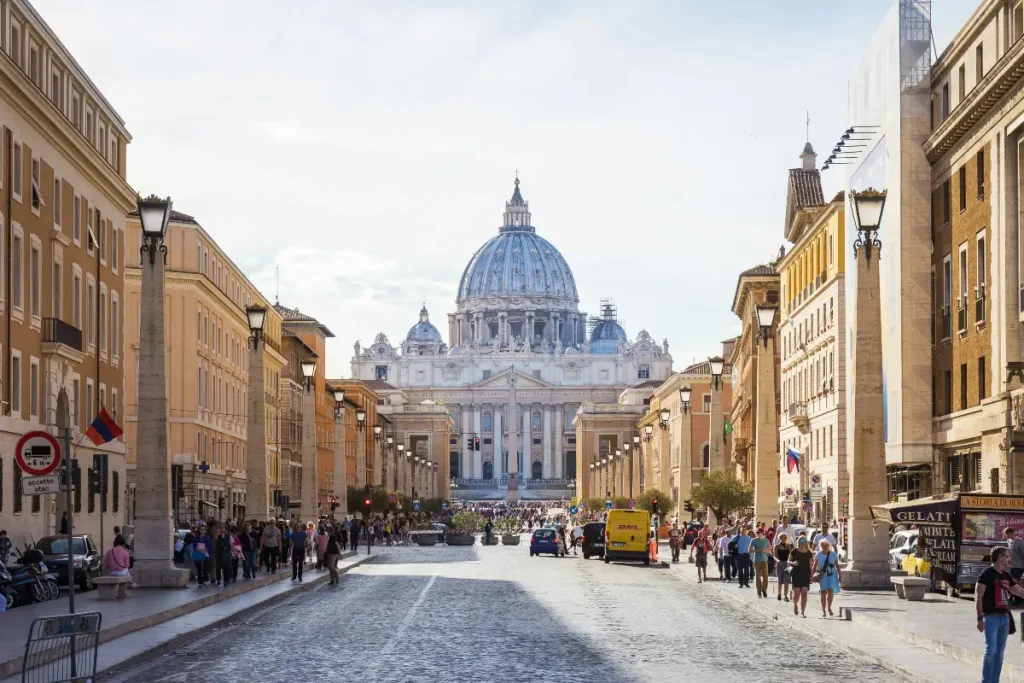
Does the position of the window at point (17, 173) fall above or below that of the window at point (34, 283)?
above

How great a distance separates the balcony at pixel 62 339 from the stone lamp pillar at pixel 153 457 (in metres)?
9.96

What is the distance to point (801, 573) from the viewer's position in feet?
102

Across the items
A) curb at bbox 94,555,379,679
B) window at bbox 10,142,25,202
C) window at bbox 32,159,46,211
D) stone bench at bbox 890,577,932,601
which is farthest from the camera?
window at bbox 32,159,46,211

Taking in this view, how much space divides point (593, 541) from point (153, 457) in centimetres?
3743

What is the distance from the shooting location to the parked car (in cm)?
7456

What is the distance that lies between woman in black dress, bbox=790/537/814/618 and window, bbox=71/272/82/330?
25297mm

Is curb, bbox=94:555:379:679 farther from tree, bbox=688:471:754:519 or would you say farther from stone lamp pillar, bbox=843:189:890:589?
tree, bbox=688:471:754:519

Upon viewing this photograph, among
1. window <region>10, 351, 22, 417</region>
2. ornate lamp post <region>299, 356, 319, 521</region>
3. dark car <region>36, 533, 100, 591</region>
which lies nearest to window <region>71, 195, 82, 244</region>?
window <region>10, 351, 22, 417</region>

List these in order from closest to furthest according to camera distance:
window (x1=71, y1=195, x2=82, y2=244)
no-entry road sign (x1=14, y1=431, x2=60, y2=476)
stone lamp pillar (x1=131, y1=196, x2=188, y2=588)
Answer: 1. no-entry road sign (x1=14, y1=431, x2=60, y2=476)
2. stone lamp pillar (x1=131, y1=196, x2=188, y2=588)
3. window (x1=71, y1=195, x2=82, y2=244)

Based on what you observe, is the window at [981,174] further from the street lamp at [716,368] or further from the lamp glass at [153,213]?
the lamp glass at [153,213]

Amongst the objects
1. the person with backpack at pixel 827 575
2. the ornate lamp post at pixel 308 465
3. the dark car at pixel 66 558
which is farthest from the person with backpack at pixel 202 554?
the ornate lamp post at pixel 308 465

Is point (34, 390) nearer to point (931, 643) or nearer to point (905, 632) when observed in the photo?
point (905, 632)

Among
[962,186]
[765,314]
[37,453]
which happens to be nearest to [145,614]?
[37,453]

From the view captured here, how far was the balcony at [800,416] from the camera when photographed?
75188mm
